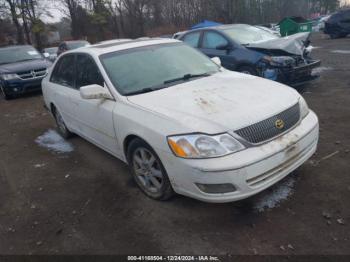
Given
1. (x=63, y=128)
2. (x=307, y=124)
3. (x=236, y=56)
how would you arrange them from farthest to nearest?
(x=236, y=56) < (x=63, y=128) < (x=307, y=124)

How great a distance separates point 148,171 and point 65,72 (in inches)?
96.6

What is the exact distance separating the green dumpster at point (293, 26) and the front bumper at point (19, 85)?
11762mm

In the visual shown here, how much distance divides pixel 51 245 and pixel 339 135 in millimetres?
3952

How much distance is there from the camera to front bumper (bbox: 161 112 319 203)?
2619mm

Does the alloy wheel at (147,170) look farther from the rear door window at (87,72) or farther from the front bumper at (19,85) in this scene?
the front bumper at (19,85)

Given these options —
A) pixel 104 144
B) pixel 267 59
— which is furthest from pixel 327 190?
pixel 267 59

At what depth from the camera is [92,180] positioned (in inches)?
160

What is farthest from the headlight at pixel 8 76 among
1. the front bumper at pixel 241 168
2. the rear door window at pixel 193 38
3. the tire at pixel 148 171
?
the front bumper at pixel 241 168

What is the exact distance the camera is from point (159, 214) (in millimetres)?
3172

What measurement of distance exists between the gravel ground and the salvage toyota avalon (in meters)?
0.32

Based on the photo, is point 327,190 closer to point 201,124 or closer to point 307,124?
point 307,124

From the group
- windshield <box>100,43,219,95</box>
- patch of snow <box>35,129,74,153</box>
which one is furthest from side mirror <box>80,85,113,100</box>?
patch of snow <box>35,129,74,153</box>

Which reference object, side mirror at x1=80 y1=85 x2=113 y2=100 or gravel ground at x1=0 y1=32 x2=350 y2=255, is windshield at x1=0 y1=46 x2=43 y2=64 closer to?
gravel ground at x1=0 y1=32 x2=350 y2=255

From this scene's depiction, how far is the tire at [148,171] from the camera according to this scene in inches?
123
